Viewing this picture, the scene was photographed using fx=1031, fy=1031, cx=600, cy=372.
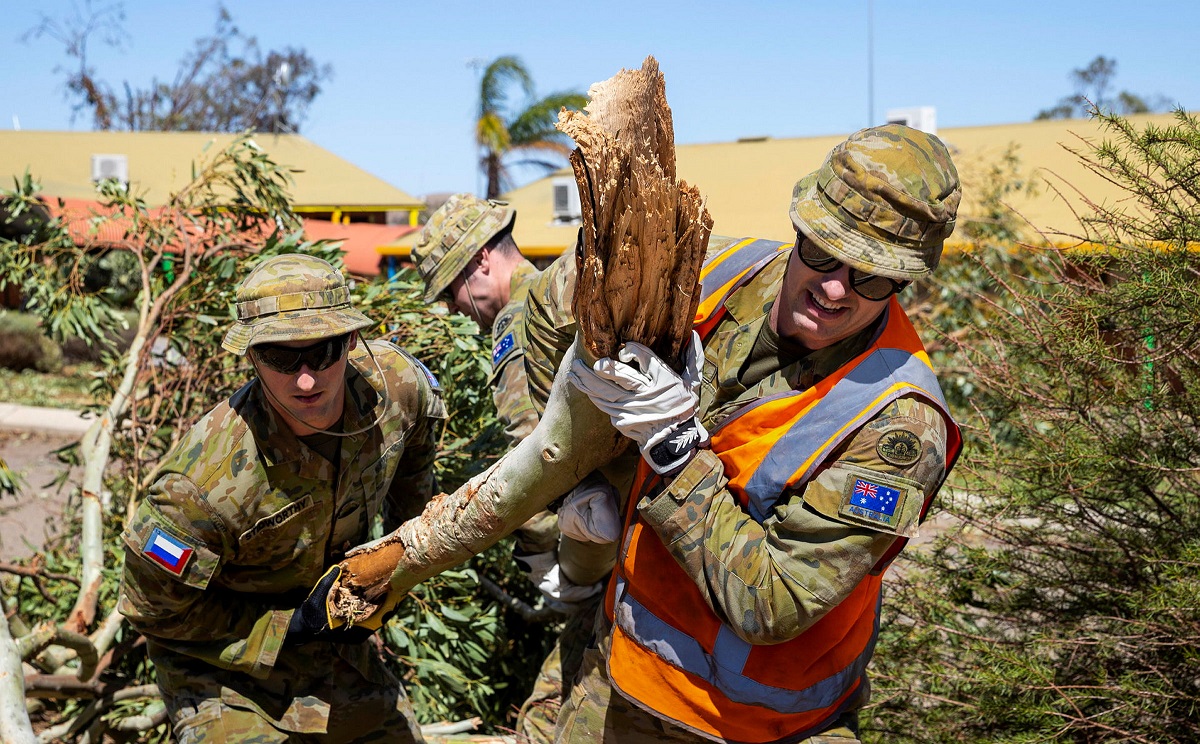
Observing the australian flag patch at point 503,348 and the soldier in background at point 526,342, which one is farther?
the australian flag patch at point 503,348

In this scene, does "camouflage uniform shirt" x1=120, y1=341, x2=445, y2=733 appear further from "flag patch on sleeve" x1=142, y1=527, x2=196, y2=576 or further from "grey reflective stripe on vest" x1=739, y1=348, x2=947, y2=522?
"grey reflective stripe on vest" x1=739, y1=348, x2=947, y2=522

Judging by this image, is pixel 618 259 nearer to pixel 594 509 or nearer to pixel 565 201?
pixel 594 509

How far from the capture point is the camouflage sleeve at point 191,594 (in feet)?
9.66

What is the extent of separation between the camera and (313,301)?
117 inches

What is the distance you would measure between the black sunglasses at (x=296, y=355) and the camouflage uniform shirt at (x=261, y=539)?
26cm

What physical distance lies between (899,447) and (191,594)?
2.10m

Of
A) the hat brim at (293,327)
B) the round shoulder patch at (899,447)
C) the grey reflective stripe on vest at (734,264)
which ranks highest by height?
the grey reflective stripe on vest at (734,264)

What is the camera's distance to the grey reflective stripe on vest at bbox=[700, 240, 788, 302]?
8.69 feet

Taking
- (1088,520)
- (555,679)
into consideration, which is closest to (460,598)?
(555,679)

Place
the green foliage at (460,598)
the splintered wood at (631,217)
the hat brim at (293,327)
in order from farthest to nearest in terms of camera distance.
Answer: the green foliage at (460,598) → the hat brim at (293,327) → the splintered wood at (631,217)

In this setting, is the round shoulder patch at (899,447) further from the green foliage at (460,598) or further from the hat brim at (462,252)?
the green foliage at (460,598)

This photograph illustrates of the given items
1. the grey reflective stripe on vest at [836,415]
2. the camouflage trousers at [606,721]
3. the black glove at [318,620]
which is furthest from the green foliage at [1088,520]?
the black glove at [318,620]

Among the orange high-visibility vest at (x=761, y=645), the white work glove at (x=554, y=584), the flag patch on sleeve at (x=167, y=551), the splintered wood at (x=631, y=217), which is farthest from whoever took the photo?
the white work glove at (x=554, y=584)

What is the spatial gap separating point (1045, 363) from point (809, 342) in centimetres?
180
